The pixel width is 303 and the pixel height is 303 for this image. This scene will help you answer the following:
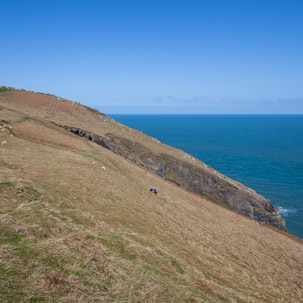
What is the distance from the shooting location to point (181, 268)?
15148 millimetres

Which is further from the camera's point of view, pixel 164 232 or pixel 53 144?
pixel 53 144

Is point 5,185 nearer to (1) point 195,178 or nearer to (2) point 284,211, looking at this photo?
(1) point 195,178

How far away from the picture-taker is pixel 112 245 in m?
14.7

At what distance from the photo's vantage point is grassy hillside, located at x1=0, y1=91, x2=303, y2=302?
10.6 metres

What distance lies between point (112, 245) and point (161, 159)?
43.3 meters

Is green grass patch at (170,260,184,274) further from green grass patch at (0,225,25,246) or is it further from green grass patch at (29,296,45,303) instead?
green grass patch at (0,225,25,246)

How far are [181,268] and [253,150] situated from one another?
438ft

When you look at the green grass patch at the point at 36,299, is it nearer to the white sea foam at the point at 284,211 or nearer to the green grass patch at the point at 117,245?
the green grass patch at the point at 117,245

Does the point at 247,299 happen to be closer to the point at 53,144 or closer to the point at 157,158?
the point at 53,144

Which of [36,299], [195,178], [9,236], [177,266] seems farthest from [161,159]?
[36,299]

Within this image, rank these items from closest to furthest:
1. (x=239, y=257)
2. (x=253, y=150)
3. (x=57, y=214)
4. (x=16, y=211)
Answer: (x=16, y=211) < (x=57, y=214) < (x=239, y=257) < (x=253, y=150)

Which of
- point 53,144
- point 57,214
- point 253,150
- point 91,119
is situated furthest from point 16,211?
point 253,150

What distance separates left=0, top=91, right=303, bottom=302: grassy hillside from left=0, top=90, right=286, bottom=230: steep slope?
594 inches

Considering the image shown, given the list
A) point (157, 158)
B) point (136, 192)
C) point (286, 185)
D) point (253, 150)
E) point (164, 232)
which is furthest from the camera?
point (253, 150)
